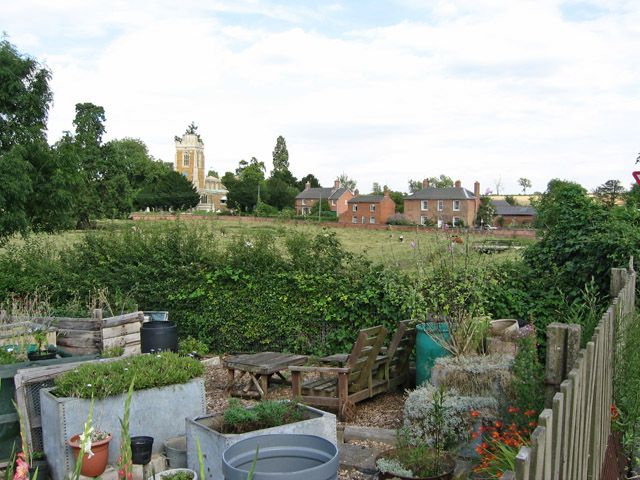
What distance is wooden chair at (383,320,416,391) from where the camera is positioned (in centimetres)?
754

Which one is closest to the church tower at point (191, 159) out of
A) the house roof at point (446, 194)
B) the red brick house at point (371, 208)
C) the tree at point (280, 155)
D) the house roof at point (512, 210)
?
the tree at point (280, 155)

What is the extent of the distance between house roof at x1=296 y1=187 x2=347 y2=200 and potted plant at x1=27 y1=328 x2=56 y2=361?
288 ft

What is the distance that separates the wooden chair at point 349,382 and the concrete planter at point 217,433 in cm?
181

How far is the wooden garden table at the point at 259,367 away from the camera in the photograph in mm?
7419

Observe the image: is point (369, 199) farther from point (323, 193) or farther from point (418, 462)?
point (418, 462)

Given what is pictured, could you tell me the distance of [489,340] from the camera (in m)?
6.57

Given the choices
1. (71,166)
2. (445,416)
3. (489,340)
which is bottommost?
(445,416)

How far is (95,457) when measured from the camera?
488 centimetres

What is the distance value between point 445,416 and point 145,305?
6.92m

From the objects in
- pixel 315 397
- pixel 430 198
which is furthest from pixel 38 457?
pixel 430 198

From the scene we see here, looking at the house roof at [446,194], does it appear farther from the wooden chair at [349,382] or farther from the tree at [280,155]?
the wooden chair at [349,382]

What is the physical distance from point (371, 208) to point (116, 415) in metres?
79.2

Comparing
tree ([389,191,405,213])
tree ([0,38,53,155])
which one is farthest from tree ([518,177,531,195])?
tree ([0,38,53,155])

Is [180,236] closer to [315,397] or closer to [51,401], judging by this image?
[315,397]
